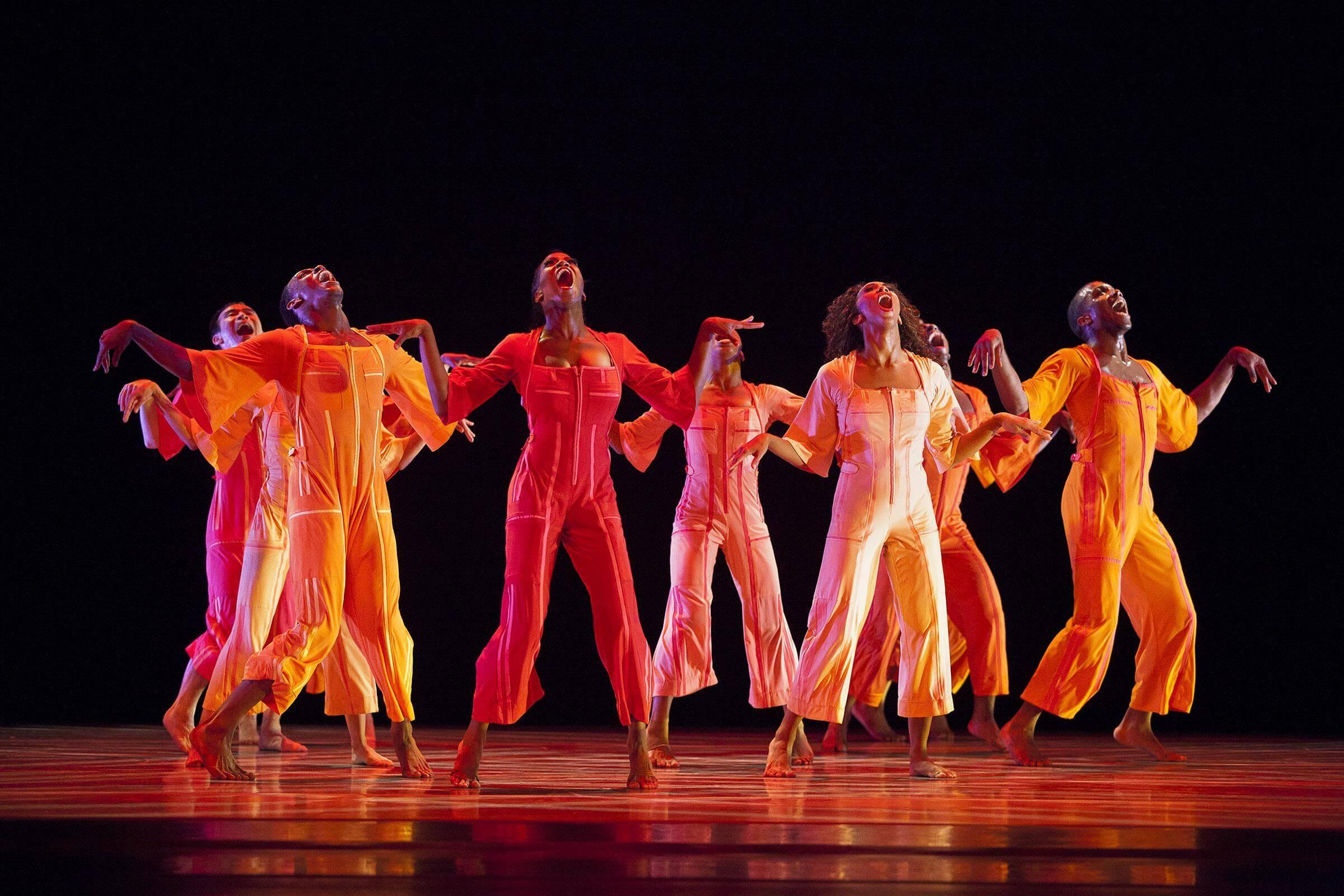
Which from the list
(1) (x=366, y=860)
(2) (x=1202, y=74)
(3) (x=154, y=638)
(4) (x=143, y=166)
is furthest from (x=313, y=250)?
(1) (x=366, y=860)

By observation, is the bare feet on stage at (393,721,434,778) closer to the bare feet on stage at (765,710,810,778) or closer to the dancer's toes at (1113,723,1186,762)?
the bare feet on stage at (765,710,810,778)

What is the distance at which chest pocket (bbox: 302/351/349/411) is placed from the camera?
14.9 ft

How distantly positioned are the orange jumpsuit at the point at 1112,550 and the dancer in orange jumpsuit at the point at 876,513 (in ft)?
2.25

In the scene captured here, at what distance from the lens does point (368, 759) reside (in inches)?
199

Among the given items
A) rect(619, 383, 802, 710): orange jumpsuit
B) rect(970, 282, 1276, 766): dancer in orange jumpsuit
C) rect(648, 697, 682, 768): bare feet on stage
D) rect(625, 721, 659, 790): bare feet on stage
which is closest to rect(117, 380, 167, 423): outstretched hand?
rect(619, 383, 802, 710): orange jumpsuit

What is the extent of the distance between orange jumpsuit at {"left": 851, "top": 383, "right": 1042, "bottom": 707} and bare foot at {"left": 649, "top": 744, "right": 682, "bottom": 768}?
1176mm

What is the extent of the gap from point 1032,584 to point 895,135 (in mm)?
2490

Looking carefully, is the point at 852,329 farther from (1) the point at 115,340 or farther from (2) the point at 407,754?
(1) the point at 115,340

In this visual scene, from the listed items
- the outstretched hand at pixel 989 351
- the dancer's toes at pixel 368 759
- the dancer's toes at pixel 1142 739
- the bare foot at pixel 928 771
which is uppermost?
the outstretched hand at pixel 989 351

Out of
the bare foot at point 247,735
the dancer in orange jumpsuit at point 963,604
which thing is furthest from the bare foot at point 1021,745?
the bare foot at point 247,735

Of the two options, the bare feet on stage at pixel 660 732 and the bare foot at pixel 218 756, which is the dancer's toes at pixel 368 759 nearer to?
the bare foot at pixel 218 756

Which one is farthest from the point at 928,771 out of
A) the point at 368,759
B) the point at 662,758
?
the point at 368,759

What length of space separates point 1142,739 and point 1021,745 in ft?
1.70

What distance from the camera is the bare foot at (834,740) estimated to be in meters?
5.87
